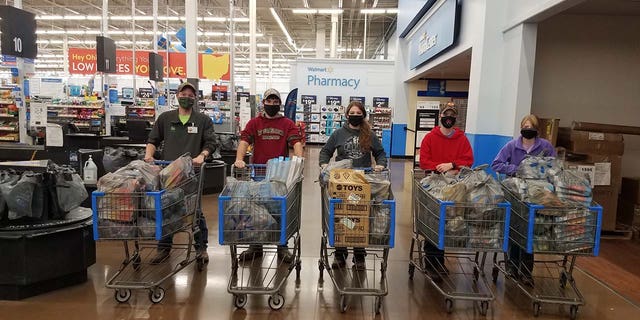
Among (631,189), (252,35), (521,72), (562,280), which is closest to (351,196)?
(562,280)

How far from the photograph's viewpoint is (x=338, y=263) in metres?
3.96

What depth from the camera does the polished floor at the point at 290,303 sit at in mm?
3008

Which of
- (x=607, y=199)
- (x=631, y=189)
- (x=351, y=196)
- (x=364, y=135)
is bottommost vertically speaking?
(x=607, y=199)

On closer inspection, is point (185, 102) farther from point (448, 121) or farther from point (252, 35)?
point (252, 35)

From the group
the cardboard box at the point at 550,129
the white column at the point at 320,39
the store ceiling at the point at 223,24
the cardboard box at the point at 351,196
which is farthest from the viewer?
the white column at the point at 320,39

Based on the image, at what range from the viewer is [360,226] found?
2889 mm

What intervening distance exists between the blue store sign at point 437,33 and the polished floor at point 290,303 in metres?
4.39

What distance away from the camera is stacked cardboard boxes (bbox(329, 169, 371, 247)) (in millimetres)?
2875


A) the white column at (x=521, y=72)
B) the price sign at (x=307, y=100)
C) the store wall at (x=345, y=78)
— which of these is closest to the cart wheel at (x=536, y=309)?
the white column at (x=521, y=72)

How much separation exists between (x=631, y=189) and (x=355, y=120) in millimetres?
4122

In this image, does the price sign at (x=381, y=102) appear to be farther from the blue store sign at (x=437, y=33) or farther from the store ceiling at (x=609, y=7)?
the store ceiling at (x=609, y=7)

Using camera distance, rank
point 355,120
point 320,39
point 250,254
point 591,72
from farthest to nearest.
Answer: point 320,39 → point 591,72 → point 250,254 → point 355,120

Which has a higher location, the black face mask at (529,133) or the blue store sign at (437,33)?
the blue store sign at (437,33)

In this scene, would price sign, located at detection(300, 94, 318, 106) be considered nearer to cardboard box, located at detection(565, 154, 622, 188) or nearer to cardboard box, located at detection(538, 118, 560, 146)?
cardboard box, located at detection(538, 118, 560, 146)
